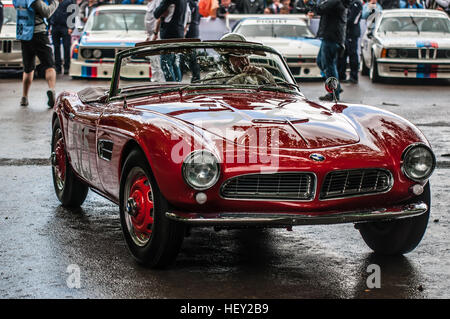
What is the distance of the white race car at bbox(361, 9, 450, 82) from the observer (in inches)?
715

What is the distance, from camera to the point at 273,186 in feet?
15.9

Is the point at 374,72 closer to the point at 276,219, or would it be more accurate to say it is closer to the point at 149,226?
the point at 149,226

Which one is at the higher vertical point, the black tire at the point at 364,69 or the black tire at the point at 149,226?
the black tire at the point at 149,226

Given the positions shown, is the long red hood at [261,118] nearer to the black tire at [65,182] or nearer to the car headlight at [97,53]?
the black tire at [65,182]

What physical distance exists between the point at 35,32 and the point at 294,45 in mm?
6324

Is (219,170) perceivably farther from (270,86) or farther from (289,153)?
(270,86)

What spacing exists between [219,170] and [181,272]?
0.69 metres

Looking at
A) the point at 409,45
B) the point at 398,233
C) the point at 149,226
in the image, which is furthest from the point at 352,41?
the point at 149,226

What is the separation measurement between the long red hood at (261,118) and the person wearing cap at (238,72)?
15.8 inches

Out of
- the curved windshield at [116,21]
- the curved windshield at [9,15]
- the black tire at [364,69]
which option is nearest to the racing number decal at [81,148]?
the curved windshield at [116,21]

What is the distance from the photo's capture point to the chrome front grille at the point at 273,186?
4.80 m

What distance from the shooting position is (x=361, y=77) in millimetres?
20266

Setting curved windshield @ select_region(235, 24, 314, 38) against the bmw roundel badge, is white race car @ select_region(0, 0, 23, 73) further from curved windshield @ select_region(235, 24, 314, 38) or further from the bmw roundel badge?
the bmw roundel badge

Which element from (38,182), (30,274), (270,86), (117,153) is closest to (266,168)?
(117,153)
